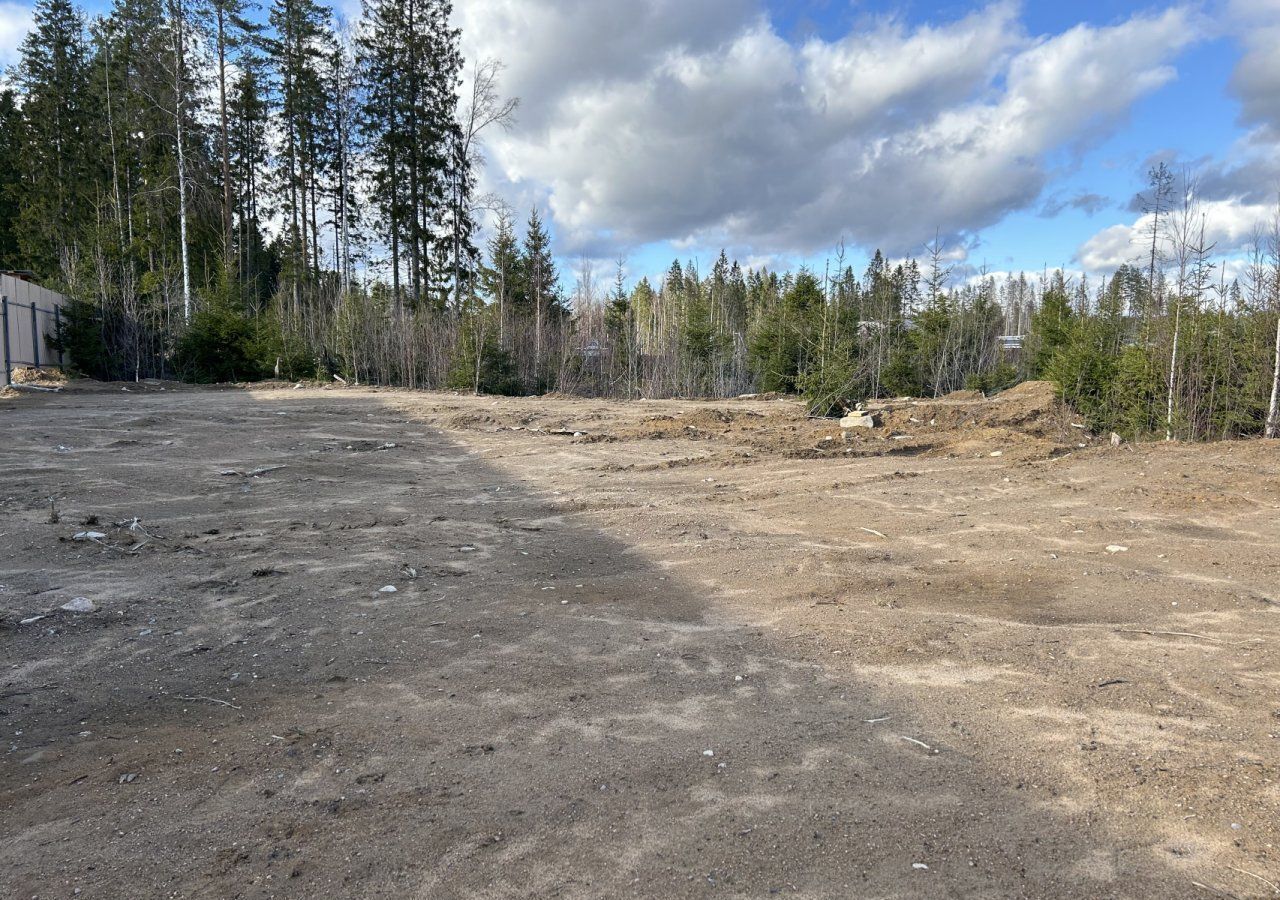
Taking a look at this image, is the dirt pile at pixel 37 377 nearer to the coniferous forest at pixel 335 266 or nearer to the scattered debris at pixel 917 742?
the coniferous forest at pixel 335 266

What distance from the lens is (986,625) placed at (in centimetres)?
484

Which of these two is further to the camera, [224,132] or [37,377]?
[224,132]

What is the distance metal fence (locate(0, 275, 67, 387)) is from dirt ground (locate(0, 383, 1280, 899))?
45.6 ft

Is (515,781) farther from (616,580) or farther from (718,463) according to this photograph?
(718,463)

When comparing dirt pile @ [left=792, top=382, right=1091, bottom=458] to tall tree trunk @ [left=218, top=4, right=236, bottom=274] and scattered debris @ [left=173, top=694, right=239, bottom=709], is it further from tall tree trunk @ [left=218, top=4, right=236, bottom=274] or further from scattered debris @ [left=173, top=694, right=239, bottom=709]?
tall tree trunk @ [left=218, top=4, right=236, bottom=274]

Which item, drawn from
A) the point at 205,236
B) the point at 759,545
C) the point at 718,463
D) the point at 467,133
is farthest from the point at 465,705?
the point at 205,236

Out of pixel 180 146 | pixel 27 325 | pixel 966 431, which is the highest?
pixel 180 146

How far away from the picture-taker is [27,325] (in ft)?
70.0

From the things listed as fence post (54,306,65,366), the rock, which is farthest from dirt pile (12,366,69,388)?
the rock

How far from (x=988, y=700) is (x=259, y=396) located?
1980 centimetres

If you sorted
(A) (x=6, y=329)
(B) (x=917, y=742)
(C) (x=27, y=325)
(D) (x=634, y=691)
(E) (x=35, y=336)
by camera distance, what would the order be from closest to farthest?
(B) (x=917, y=742) → (D) (x=634, y=691) → (A) (x=6, y=329) → (C) (x=27, y=325) → (E) (x=35, y=336)

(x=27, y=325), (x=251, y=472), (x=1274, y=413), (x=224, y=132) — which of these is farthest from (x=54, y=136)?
(x=1274, y=413)

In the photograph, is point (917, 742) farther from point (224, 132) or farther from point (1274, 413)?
point (224, 132)

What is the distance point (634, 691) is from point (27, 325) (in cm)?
2519
